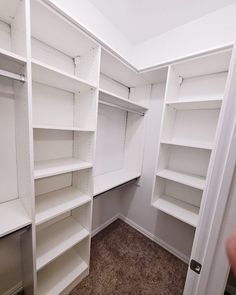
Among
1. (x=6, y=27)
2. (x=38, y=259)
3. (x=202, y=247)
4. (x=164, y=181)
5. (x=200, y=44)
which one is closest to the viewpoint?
(x=202, y=247)

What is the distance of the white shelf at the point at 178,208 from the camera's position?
4.78 feet

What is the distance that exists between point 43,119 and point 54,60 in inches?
20.7

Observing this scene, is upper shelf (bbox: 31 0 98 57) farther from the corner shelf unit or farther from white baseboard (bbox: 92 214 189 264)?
white baseboard (bbox: 92 214 189 264)

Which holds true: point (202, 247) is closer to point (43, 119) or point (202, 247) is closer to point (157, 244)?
point (43, 119)

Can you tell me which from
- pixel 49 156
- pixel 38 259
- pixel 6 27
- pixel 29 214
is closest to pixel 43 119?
pixel 49 156

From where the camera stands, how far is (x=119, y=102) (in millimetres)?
1681

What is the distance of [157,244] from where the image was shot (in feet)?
6.45

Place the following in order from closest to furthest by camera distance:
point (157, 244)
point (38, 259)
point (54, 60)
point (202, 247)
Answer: point (202, 247) < point (38, 259) < point (54, 60) < point (157, 244)

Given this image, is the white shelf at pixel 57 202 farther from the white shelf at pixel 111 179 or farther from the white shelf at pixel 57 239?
the white shelf at pixel 57 239

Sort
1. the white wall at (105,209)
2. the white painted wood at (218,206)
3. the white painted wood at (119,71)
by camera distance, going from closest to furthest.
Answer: the white painted wood at (218,206), the white painted wood at (119,71), the white wall at (105,209)

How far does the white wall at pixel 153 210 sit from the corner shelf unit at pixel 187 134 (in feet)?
0.86

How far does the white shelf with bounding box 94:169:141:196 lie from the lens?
1.54 m

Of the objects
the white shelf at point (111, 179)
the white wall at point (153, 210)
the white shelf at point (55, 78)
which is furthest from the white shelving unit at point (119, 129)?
the white shelf at point (55, 78)

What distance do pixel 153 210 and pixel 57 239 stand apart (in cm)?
132
